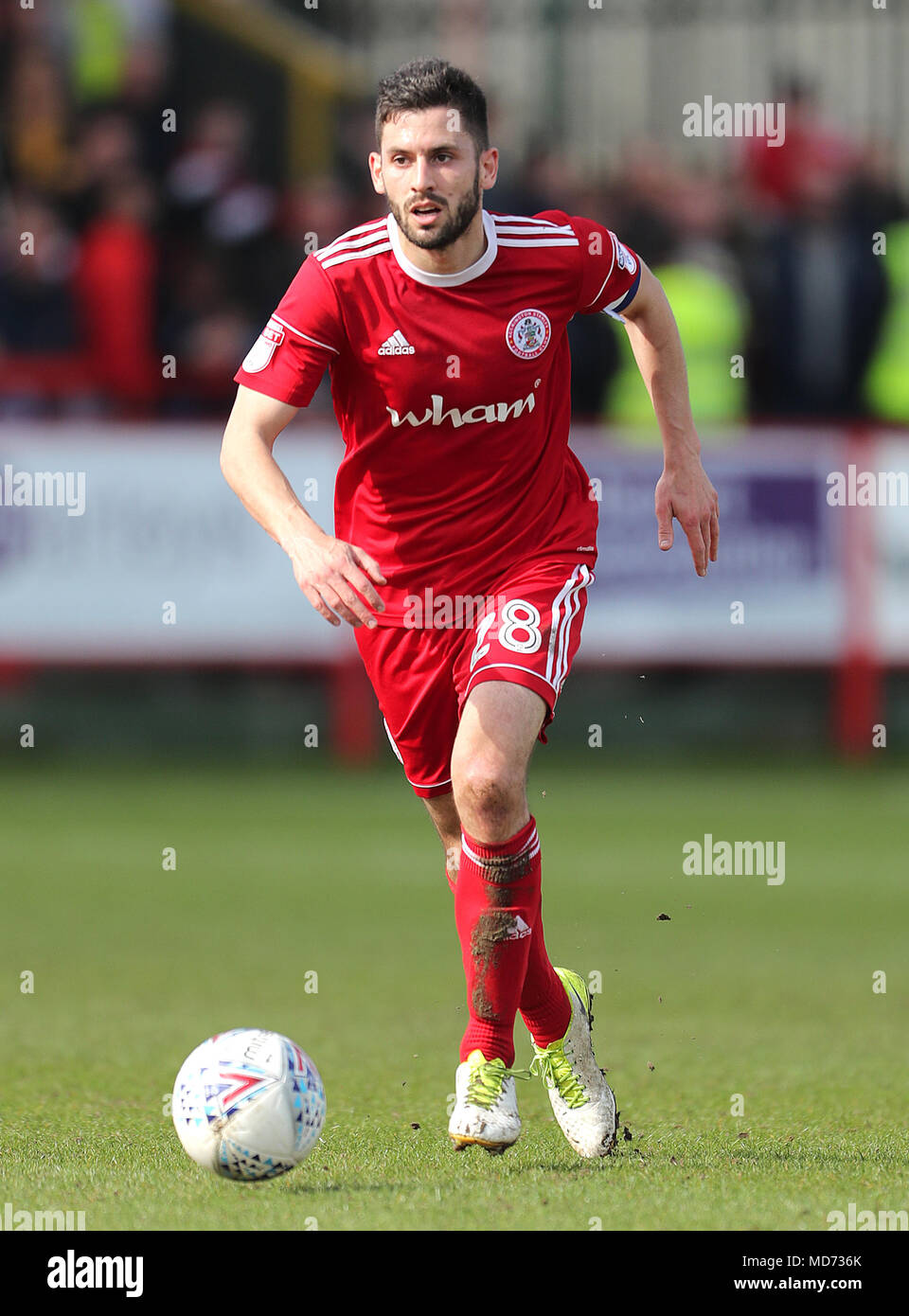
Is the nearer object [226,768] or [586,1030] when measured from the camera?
[586,1030]

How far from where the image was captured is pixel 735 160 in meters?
19.0

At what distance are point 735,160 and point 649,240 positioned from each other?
4.52m

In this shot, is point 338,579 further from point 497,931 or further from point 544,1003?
point 544,1003

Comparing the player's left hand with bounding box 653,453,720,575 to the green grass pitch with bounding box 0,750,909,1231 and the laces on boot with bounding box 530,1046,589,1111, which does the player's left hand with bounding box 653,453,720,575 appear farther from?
the green grass pitch with bounding box 0,750,909,1231

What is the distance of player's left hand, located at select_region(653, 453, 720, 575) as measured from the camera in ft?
19.3

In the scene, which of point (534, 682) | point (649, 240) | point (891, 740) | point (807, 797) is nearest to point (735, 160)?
point (649, 240)

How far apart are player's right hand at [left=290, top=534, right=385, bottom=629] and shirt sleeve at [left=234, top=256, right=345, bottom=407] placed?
2.01ft

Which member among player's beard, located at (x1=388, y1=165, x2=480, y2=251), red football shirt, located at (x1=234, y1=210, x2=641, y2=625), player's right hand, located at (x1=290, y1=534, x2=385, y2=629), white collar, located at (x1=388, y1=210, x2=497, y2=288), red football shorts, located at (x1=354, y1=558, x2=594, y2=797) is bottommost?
red football shorts, located at (x1=354, y1=558, x2=594, y2=797)

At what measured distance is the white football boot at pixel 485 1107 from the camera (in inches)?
208

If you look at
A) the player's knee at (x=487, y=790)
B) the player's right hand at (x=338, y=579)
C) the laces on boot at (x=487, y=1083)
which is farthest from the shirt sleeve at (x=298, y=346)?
the laces on boot at (x=487, y=1083)

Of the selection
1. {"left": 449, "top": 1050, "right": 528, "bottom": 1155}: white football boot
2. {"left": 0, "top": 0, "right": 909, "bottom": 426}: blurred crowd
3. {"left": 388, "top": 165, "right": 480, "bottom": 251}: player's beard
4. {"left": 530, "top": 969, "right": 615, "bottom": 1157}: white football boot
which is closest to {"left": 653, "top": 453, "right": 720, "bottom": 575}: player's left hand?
{"left": 388, "top": 165, "right": 480, "bottom": 251}: player's beard

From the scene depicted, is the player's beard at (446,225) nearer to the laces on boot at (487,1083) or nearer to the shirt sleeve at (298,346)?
the shirt sleeve at (298,346)

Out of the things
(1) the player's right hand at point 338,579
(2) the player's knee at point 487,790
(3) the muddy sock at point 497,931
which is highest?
(1) the player's right hand at point 338,579

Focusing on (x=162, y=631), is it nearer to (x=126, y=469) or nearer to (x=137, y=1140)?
(x=126, y=469)
